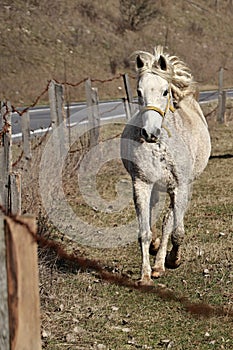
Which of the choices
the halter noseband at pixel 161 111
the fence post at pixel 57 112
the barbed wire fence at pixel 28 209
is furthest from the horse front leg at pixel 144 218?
the fence post at pixel 57 112

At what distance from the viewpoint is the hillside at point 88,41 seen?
32469 millimetres

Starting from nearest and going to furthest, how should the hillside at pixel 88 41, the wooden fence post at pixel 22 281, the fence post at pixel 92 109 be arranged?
the wooden fence post at pixel 22 281 → the fence post at pixel 92 109 → the hillside at pixel 88 41

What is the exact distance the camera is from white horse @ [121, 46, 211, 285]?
6.28 m

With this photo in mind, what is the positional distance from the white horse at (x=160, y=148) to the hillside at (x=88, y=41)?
1947 centimetres

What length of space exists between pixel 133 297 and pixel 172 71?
7.13 feet

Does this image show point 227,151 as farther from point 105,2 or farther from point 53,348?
point 105,2

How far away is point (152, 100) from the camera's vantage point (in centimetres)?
622

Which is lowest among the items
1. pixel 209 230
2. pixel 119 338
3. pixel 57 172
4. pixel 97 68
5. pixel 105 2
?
pixel 119 338

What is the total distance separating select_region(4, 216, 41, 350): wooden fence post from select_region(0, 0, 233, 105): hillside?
23878 millimetres

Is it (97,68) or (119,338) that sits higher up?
(97,68)

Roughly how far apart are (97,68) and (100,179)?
25.4 metres

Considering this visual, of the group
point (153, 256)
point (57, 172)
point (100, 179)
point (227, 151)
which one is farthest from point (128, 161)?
point (227, 151)

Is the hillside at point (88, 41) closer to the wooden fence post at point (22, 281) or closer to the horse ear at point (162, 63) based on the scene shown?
the horse ear at point (162, 63)

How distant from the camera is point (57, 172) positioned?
9.48 meters
